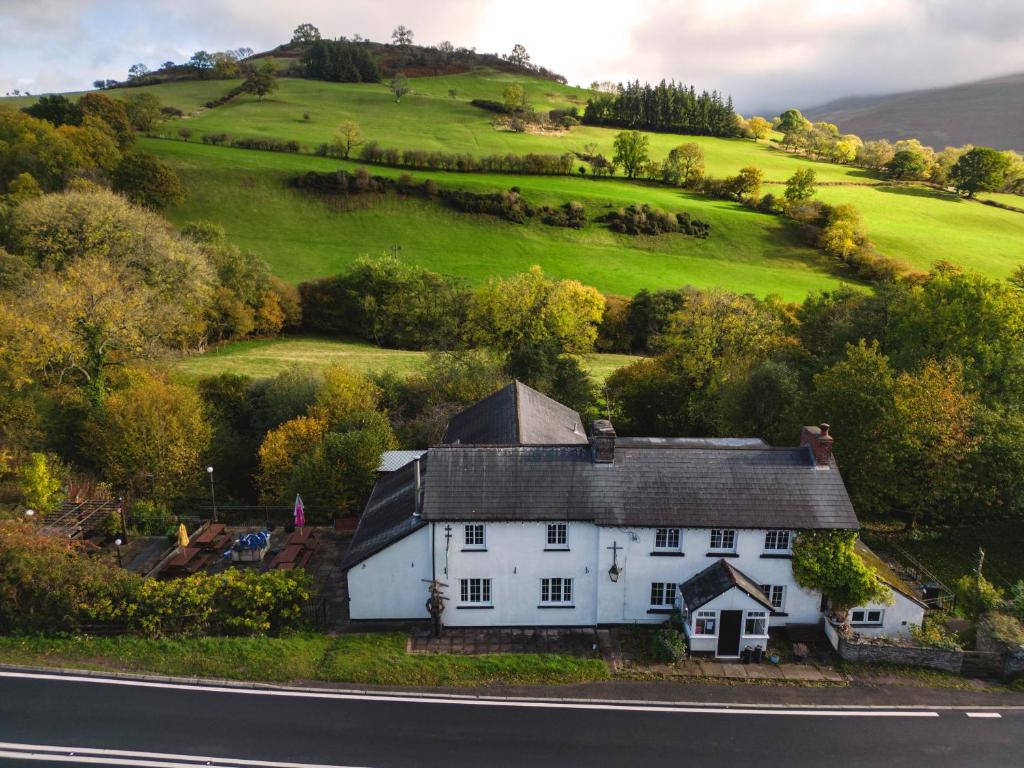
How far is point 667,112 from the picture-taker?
152875 mm

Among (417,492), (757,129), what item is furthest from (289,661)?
(757,129)

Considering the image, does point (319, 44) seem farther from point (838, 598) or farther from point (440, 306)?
point (838, 598)

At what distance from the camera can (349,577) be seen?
27672mm

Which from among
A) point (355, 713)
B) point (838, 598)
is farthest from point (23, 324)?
point (838, 598)

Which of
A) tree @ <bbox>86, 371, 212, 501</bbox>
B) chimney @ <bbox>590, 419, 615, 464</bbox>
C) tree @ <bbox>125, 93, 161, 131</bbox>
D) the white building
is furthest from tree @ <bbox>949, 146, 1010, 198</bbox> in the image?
tree @ <bbox>125, 93, 161, 131</bbox>

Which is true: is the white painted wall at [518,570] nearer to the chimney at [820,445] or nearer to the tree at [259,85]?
the chimney at [820,445]

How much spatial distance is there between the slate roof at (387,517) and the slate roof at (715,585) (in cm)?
1136

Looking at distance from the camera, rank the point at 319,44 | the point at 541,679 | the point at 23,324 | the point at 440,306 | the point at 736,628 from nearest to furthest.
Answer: the point at 541,679, the point at 736,628, the point at 23,324, the point at 440,306, the point at 319,44

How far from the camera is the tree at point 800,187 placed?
109188 mm

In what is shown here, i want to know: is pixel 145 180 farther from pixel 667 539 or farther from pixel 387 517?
pixel 667 539

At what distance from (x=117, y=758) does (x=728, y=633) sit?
21702 millimetres

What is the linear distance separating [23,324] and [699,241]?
87545 millimetres

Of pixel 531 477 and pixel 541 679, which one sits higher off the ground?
pixel 531 477

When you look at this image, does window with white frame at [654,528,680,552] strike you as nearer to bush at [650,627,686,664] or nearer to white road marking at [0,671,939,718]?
bush at [650,627,686,664]
